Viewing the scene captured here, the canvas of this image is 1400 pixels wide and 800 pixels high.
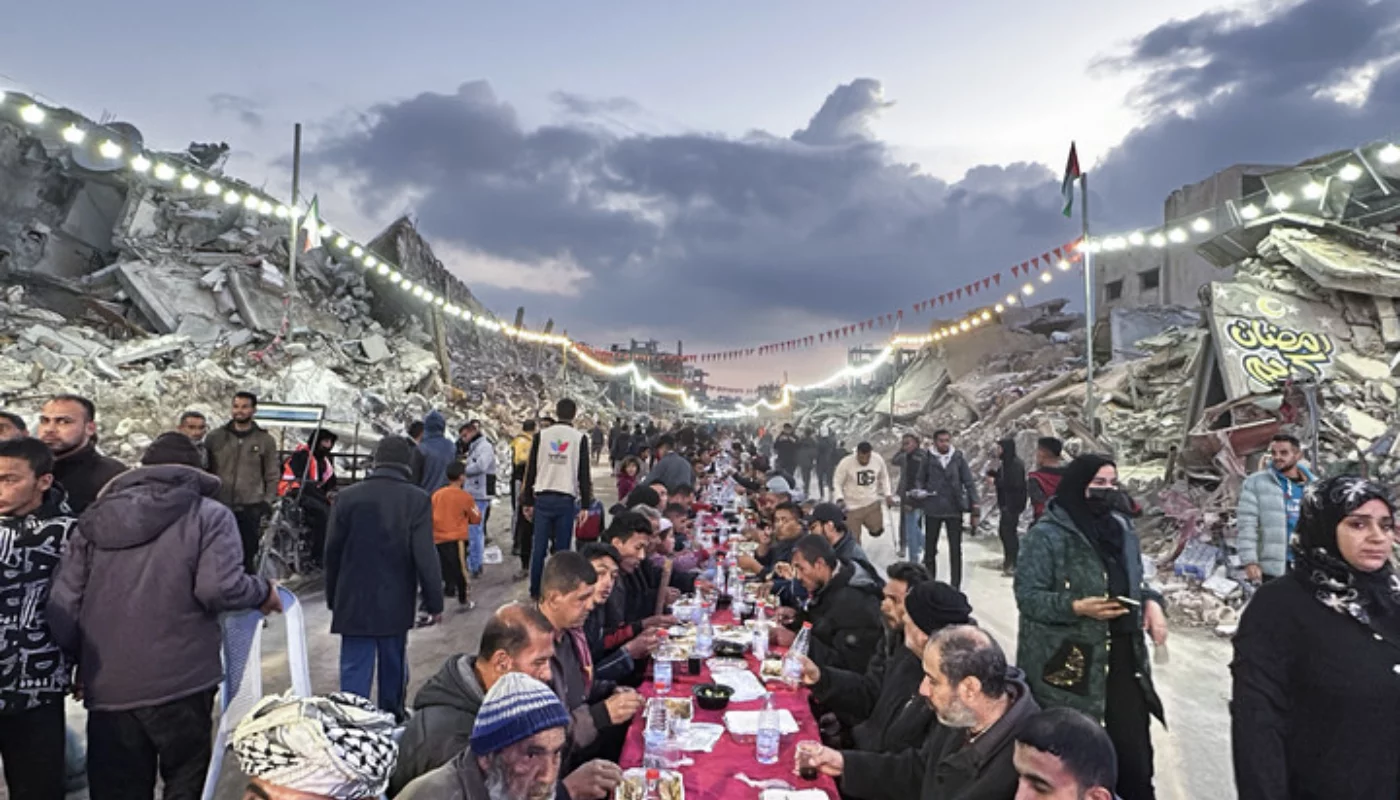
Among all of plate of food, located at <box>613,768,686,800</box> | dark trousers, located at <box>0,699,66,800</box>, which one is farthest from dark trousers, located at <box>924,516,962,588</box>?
dark trousers, located at <box>0,699,66,800</box>

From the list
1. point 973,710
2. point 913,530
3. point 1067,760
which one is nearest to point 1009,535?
point 913,530

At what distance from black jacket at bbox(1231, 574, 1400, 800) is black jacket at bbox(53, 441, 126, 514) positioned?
17.1 ft

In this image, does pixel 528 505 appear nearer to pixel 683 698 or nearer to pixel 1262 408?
pixel 683 698

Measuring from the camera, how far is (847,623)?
442cm

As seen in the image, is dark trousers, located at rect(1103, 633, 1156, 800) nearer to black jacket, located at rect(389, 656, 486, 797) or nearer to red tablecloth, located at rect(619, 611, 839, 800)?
red tablecloth, located at rect(619, 611, 839, 800)

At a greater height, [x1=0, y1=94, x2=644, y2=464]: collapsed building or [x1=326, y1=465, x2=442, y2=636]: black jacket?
[x1=0, y1=94, x2=644, y2=464]: collapsed building

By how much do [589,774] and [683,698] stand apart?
3.14 feet

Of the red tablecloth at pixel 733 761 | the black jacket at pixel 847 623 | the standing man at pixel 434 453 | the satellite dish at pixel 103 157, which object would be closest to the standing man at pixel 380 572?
the red tablecloth at pixel 733 761

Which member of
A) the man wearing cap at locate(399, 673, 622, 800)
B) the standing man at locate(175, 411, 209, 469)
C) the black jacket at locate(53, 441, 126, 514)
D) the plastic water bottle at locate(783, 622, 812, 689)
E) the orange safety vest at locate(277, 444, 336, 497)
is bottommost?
the plastic water bottle at locate(783, 622, 812, 689)

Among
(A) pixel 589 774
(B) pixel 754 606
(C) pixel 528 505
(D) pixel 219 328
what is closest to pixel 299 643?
(A) pixel 589 774

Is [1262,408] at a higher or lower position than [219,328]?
lower

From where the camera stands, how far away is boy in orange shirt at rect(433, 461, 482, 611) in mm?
7906

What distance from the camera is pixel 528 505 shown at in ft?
28.8

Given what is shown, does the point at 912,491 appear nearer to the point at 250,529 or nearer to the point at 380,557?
the point at 380,557
